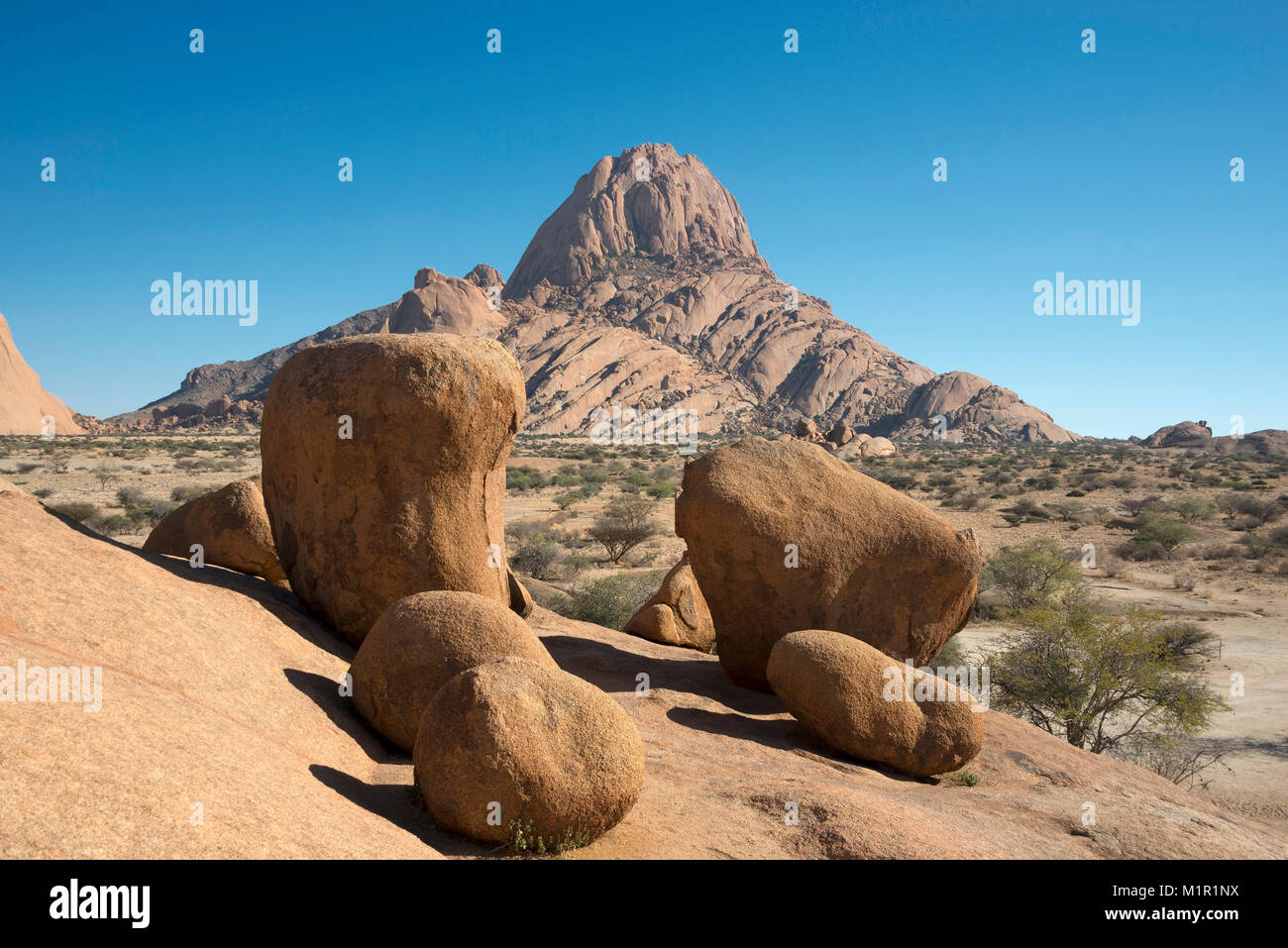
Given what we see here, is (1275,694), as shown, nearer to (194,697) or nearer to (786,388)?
(194,697)

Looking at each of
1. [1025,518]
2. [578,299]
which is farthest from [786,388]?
[1025,518]

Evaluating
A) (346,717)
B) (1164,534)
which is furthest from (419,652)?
(1164,534)

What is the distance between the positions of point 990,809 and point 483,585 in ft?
15.6

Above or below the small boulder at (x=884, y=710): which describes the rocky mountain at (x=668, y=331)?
above

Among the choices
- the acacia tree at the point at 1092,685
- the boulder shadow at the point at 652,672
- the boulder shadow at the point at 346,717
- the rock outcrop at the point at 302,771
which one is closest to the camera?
the rock outcrop at the point at 302,771

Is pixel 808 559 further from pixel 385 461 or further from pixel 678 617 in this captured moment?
pixel 385 461

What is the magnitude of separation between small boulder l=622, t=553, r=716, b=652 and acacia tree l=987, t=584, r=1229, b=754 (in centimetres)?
398

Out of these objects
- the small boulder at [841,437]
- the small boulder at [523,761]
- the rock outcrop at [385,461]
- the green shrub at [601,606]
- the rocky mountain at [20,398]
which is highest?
the rocky mountain at [20,398]

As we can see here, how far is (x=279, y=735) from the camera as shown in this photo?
497 centimetres

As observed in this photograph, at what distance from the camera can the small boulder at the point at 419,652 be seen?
571cm

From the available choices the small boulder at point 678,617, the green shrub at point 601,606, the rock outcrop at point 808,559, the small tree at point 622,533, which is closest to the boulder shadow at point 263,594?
the rock outcrop at point 808,559

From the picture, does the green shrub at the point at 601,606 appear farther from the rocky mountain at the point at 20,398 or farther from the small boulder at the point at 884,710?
the rocky mountain at the point at 20,398

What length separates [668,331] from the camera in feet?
369

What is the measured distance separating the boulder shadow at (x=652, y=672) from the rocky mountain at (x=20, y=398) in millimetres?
78743
